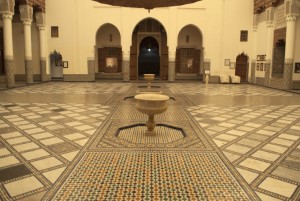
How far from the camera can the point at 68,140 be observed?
3475 mm

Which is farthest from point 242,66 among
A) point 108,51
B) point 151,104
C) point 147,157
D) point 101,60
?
point 147,157

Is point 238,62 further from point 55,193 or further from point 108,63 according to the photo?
point 55,193

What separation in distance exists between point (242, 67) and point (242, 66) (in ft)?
0.16

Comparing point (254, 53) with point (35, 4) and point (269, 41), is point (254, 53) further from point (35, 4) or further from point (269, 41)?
point (35, 4)

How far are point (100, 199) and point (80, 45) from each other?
12034 mm

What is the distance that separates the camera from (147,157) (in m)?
2.88

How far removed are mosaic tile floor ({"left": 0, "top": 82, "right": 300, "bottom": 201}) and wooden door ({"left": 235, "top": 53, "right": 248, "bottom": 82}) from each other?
8532 millimetres

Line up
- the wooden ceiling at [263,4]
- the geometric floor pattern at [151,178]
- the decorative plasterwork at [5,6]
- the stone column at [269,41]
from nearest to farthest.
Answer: the geometric floor pattern at [151,178], the decorative plasterwork at [5,6], the wooden ceiling at [263,4], the stone column at [269,41]

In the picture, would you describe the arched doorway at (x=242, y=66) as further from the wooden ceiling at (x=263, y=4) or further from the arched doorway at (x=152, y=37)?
the arched doorway at (x=152, y=37)

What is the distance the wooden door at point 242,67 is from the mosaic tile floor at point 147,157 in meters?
8.53

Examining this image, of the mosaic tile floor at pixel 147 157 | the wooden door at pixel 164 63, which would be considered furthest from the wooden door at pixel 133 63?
the mosaic tile floor at pixel 147 157

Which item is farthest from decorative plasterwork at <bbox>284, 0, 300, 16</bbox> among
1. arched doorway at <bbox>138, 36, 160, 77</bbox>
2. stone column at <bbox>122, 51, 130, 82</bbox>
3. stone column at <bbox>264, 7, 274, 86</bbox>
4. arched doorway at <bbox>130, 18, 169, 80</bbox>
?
arched doorway at <bbox>138, 36, 160, 77</bbox>

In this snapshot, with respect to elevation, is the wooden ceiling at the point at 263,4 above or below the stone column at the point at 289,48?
above

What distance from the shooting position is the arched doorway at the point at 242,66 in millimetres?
13359
